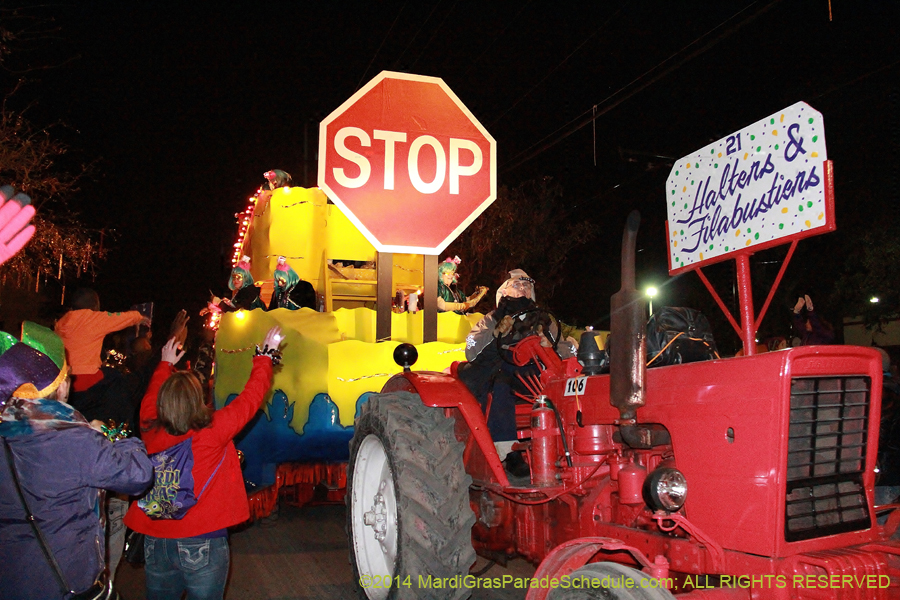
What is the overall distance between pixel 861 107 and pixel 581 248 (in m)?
8.20

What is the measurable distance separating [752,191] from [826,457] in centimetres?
109

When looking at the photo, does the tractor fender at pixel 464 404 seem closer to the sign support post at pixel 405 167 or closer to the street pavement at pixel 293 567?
the street pavement at pixel 293 567

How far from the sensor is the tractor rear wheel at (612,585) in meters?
2.28

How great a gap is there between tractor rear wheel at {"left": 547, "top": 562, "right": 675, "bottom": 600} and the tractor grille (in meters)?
0.53

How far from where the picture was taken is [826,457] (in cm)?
258

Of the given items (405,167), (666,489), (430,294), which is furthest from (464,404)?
(405,167)

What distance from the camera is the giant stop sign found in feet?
17.4

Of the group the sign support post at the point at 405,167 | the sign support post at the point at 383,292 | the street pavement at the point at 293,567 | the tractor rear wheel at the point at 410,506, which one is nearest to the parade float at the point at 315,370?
the street pavement at the point at 293,567

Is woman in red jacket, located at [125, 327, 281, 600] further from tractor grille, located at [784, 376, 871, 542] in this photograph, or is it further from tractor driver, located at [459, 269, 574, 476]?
tractor grille, located at [784, 376, 871, 542]

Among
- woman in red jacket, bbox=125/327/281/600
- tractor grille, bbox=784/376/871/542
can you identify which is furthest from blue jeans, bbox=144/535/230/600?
tractor grille, bbox=784/376/871/542

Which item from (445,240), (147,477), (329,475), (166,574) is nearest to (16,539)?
(147,477)

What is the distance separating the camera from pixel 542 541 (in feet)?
11.5

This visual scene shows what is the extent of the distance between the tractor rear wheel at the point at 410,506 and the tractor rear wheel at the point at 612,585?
76 centimetres

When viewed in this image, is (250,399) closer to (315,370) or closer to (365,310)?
(315,370)
